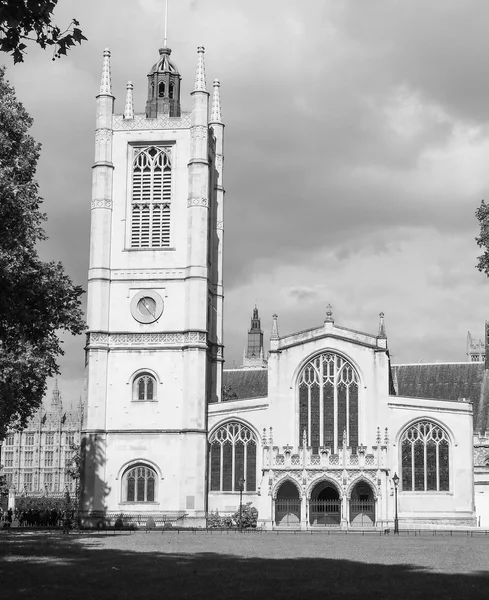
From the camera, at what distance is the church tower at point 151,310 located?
62969mm

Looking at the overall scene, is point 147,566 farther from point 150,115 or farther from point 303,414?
point 150,115

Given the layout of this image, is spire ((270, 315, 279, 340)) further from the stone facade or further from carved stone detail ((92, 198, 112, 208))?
the stone facade

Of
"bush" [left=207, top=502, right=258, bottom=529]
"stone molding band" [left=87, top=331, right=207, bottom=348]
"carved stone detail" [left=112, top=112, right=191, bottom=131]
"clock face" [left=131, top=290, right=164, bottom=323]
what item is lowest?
"bush" [left=207, top=502, right=258, bottom=529]

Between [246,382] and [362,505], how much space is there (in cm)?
2204

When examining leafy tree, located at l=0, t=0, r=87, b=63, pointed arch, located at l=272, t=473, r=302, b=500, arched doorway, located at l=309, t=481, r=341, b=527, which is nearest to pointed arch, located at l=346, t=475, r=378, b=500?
arched doorway, located at l=309, t=481, r=341, b=527

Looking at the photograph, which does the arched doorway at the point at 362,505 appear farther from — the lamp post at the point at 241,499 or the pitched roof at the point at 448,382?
the pitched roof at the point at 448,382

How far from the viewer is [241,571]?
26.0 m

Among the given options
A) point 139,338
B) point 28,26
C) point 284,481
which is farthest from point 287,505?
point 28,26

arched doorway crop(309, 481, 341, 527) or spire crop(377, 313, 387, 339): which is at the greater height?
spire crop(377, 313, 387, 339)

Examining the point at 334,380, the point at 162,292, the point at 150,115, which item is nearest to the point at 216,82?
the point at 150,115

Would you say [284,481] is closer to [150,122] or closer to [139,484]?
[139,484]

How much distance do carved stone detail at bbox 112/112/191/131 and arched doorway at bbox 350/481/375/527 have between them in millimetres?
25795

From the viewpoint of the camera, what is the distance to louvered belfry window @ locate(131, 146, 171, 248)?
217 ft

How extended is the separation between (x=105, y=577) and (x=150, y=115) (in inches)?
1923
